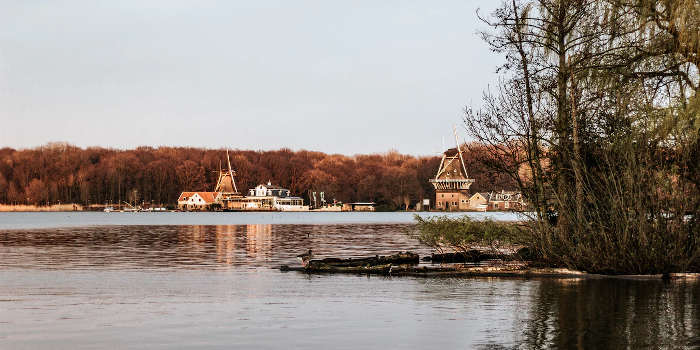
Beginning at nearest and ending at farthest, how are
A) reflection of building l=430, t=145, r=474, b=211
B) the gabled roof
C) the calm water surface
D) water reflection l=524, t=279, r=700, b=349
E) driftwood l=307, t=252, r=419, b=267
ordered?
water reflection l=524, t=279, r=700, b=349, the calm water surface, driftwood l=307, t=252, r=419, b=267, the gabled roof, reflection of building l=430, t=145, r=474, b=211

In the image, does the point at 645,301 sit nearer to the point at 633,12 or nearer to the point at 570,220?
the point at 570,220

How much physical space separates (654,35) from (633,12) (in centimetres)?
100

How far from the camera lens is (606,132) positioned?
27.7 meters

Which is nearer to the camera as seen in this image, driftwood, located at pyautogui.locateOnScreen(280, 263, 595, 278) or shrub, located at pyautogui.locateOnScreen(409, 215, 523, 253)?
driftwood, located at pyautogui.locateOnScreen(280, 263, 595, 278)

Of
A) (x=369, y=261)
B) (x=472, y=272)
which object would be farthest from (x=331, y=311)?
(x=369, y=261)

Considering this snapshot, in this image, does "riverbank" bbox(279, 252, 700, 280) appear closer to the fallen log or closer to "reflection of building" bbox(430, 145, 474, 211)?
the fallen log

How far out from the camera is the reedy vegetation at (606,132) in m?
24.2

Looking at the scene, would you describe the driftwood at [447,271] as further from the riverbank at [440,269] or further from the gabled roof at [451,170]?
the gabled roof at [451,170]

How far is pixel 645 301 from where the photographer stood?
2162 centimetres

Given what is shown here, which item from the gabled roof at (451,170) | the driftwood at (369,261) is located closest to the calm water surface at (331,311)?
the driftwood at (369,261)

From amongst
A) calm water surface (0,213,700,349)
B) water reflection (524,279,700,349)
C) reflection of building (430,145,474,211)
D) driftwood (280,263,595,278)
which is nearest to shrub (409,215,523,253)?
driftwood (280,263,595,278)

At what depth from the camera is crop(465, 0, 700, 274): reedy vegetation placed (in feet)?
79.3

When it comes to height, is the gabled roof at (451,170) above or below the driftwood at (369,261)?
above

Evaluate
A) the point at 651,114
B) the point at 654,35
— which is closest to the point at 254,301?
the point at 651,114
